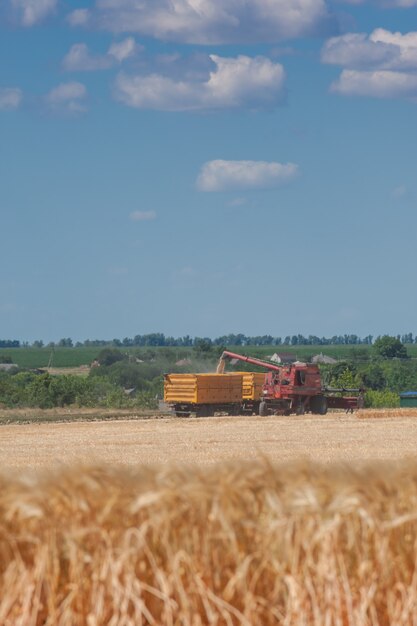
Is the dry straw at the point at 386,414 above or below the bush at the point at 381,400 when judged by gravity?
below

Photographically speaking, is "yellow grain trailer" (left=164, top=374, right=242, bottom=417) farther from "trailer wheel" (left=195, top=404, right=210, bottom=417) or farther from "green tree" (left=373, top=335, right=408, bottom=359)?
"green tree" (left=373, top=335, right=408, bottom=359)

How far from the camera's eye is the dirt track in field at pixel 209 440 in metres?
29.4

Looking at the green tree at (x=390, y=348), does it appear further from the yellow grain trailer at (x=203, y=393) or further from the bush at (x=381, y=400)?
the yellow grain trailer at (x=203, y=393)

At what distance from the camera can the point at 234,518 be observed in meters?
6.15

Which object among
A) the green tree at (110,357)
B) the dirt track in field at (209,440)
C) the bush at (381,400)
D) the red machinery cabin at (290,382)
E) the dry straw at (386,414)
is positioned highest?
the green tree at (110,357)

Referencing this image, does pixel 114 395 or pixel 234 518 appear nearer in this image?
pixel 234 518

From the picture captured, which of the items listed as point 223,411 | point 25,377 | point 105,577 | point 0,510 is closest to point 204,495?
point 105,577

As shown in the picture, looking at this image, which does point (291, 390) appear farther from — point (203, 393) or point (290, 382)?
point (203, 393)

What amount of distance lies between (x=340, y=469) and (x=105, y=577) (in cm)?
144

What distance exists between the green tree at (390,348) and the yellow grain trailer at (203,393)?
51.8m

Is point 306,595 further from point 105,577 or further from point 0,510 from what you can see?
point 0,510

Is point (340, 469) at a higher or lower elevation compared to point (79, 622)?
higher

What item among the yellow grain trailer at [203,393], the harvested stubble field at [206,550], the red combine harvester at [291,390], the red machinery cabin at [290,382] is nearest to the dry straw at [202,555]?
the harvested stubble field at [206,550]

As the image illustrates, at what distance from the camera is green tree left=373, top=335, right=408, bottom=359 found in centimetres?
10506
